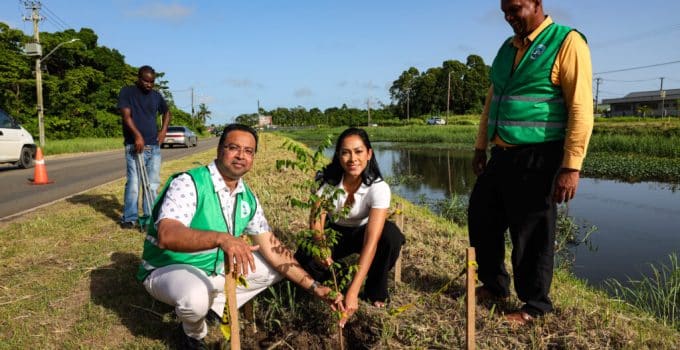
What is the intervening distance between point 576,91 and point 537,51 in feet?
1.02

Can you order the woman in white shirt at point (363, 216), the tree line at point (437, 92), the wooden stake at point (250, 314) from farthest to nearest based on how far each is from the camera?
the tree line at point (437, 92) → the wooden stake at point (250, 314) → the woman in white shirt at point (363, 216)

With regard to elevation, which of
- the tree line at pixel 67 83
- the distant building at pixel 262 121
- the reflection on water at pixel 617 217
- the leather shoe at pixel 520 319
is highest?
the tree line at pixel 67 83

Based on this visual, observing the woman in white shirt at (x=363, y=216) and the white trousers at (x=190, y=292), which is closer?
the white trousers at (x=190, y=292)

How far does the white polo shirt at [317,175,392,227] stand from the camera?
2570 millimetres

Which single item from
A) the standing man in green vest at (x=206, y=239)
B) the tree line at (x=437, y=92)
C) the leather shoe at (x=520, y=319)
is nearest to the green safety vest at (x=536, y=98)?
the leather shoe at (x=520, y=319)

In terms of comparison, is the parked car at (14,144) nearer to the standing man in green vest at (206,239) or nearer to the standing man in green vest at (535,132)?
the standing man in green vest at (206,239)

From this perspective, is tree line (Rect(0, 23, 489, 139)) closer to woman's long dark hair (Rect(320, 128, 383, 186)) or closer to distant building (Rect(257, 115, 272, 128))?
distant building (Rect(257, 115, 272, 128))

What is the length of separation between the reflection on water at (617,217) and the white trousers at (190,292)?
429 centimetres

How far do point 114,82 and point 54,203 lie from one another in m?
28.2

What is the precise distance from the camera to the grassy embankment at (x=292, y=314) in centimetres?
236

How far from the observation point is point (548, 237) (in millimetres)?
2379

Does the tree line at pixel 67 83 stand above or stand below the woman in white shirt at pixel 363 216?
above

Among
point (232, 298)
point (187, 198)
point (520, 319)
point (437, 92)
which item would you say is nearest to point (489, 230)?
point (520, 319)

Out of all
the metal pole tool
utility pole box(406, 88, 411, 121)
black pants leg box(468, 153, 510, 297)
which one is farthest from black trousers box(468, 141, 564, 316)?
utility pole box(406, 88, 411, 121)
